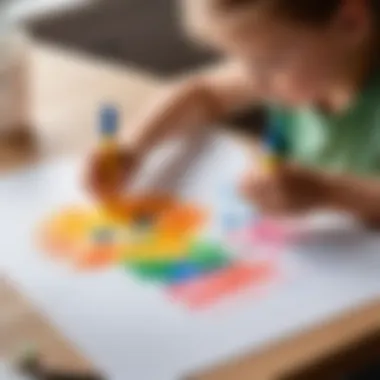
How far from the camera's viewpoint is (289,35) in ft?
3.29

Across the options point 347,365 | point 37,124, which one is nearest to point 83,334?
point 347,365

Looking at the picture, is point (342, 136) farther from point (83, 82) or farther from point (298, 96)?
point (83, 82)

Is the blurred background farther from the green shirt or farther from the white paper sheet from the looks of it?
the green shirt

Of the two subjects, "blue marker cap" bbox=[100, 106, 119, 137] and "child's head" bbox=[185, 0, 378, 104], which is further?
"blue marker cap" bbox=[100, 106, 119, 137]

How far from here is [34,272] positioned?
90cm

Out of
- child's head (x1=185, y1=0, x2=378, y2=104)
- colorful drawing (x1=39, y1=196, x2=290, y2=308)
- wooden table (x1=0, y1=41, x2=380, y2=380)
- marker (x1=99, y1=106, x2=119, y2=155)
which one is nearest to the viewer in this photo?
wooden table (x1=0, y1=41, x2=380, y2=380)

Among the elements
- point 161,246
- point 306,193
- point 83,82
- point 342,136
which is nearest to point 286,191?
point 306,193

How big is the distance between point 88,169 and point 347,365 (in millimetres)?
402

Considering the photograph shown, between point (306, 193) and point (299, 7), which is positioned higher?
point (299, 7)

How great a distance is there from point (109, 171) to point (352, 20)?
32cm

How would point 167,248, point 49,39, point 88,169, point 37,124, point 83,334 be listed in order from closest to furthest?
1. point 83,334
2. point 167,248
3. point 88,169
4. point 37,124
5. point 49,39

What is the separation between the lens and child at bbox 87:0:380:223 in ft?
3.28

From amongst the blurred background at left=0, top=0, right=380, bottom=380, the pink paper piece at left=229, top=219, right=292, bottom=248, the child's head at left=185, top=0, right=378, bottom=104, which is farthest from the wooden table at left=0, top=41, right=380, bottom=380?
the child's head at left=185, top=0, right=378, bottom=104

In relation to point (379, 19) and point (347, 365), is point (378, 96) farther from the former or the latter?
point (347, 365)
